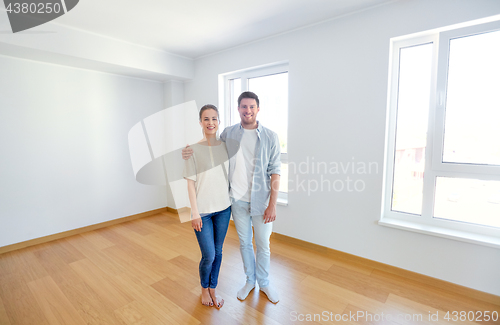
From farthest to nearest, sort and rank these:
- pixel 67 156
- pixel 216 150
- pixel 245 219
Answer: pixel 67 156
pixel 245 219
pixel 216 150

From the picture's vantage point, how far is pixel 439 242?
2.14 meters

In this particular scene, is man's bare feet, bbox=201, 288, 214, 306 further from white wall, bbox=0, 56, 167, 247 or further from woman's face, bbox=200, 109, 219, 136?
white wall, bbox=0, 56, 167, 247

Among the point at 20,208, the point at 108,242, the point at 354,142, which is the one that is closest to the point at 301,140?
the point at 354,142

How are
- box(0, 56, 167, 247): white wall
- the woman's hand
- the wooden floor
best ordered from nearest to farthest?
the woman's hand
the wooden floor
box(0, 56, 167, 247): white wall

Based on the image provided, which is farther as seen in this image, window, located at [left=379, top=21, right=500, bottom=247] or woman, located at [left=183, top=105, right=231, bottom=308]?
window, located at [left=379, top=21, right=500, bottom=247]

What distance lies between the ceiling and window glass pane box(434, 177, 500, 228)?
1.64 metres

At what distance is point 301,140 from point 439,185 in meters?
1.29

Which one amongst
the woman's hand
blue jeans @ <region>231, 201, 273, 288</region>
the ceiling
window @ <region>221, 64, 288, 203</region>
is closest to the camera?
the woman's hand

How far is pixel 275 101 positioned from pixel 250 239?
1.81 metres

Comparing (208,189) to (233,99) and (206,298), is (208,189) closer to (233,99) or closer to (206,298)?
(206,298)

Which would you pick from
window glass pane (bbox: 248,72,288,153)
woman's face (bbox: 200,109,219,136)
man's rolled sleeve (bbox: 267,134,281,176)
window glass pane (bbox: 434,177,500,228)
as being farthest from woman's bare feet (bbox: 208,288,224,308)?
window glass pane (bbox: 434,177,500,228)

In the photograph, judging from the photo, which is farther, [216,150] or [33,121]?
[33,121]

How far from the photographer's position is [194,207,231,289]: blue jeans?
1.79 meters

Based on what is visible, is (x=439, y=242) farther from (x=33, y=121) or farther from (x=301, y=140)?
(x=33, y=121)
